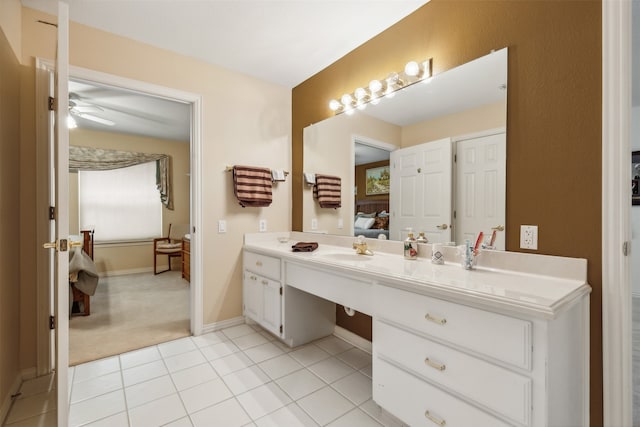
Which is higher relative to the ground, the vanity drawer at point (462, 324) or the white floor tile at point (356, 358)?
the vanity drawer at point (462, 324)

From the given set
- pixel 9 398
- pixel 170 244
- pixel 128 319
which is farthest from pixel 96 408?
pixel 170 244

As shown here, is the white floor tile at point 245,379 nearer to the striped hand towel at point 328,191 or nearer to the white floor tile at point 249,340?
the white floor tile at point 249,340

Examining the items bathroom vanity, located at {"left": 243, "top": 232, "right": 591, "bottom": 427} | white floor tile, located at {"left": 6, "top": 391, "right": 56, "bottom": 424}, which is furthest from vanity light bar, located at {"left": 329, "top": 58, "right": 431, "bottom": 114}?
white floor tile, located at {"left": 6, "top": 391, "right": 56, "bottom": 424}

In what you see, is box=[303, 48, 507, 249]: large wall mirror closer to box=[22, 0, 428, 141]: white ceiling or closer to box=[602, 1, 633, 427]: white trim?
box=[602, 1, 633, 427]: white trim

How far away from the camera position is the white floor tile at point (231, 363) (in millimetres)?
2010

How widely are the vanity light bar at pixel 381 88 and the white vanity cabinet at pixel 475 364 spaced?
1.39m

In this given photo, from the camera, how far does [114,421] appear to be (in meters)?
1.52

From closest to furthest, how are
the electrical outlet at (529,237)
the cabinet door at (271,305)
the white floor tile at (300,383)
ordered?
the electrical outlet at (529,237) < the white floor tile at (300,383) < the cabinet door at (271,305)

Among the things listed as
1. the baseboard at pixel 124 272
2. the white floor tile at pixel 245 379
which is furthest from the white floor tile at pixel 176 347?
the baseboard at pixel 124 272

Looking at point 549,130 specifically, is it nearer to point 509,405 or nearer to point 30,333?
point 509,405

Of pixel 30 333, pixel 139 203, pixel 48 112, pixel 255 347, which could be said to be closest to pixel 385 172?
pixel 255 347

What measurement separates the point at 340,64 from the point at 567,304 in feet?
7.62

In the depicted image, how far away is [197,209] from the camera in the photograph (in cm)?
253

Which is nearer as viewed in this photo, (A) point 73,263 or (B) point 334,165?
(B) point 334,165
